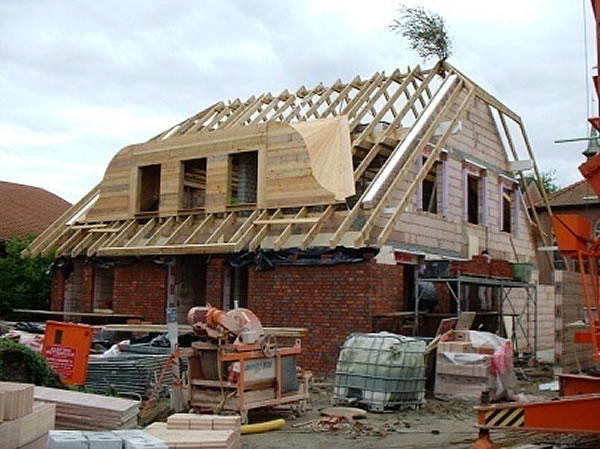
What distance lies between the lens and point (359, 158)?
1630 centimetres

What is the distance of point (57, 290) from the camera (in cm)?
1902

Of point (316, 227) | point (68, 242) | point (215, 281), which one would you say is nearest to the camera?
point (316, 227)

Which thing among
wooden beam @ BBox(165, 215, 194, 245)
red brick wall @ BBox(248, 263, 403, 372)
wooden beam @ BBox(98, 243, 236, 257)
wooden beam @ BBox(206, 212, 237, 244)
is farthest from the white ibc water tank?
wooden beam @ BBox(165, 215, 194, 245)

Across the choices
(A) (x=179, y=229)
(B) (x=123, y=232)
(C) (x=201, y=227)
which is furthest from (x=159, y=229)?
(C) (x=201, y=227)

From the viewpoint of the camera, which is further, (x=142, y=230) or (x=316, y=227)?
(x=142, y=230)

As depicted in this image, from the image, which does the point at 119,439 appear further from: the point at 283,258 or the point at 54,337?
the point at 283,258

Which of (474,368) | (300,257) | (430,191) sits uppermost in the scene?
(430,191)

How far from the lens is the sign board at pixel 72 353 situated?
10.7 meters

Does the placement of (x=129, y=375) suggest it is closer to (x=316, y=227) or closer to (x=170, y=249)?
(x=316, y=227)

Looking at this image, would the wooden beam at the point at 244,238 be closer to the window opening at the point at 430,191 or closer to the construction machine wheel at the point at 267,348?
the window opening at the point at 430,191

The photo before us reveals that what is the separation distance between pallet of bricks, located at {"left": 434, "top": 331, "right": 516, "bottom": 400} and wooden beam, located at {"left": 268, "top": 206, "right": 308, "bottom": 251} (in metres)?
3.58

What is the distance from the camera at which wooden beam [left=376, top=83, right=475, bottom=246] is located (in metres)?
14.0

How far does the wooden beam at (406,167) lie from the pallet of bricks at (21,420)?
786cm

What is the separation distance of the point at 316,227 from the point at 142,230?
507 centimetres
